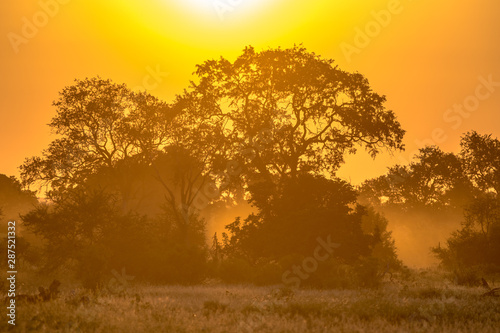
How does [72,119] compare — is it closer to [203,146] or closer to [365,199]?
[203,146]

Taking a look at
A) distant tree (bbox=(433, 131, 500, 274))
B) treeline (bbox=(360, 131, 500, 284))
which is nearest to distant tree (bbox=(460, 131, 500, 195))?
treeline (bbox=(360, 131, 500, 284))

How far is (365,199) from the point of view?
323 feet

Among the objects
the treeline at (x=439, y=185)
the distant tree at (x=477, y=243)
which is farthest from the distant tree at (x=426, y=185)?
the distant tree at (x=477, y=243)

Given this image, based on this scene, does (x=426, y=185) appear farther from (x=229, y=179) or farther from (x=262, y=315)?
(x=262, y=315)

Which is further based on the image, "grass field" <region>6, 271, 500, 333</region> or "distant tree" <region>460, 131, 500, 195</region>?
"distant tree" <region>460, 131, 500, 195</region>

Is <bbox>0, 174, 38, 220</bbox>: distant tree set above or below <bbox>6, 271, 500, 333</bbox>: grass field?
above

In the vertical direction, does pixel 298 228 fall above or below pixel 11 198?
below

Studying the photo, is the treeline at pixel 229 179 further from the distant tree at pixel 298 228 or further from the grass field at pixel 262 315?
the grass field at pixel 262 315

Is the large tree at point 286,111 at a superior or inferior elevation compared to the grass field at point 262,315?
superior

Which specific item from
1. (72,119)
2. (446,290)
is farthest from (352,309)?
(72,119)

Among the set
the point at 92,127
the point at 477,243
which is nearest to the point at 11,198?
the point at 92,127

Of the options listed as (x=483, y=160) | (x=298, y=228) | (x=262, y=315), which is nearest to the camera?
(x=262, y=315)

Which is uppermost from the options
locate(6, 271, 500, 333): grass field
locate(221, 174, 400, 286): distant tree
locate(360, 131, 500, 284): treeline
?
locate(360, 131, 500, 284): treeline

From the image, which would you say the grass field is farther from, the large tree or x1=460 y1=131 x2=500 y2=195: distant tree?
x1=460 y1=131 x2=500 y2=195: distant tree
